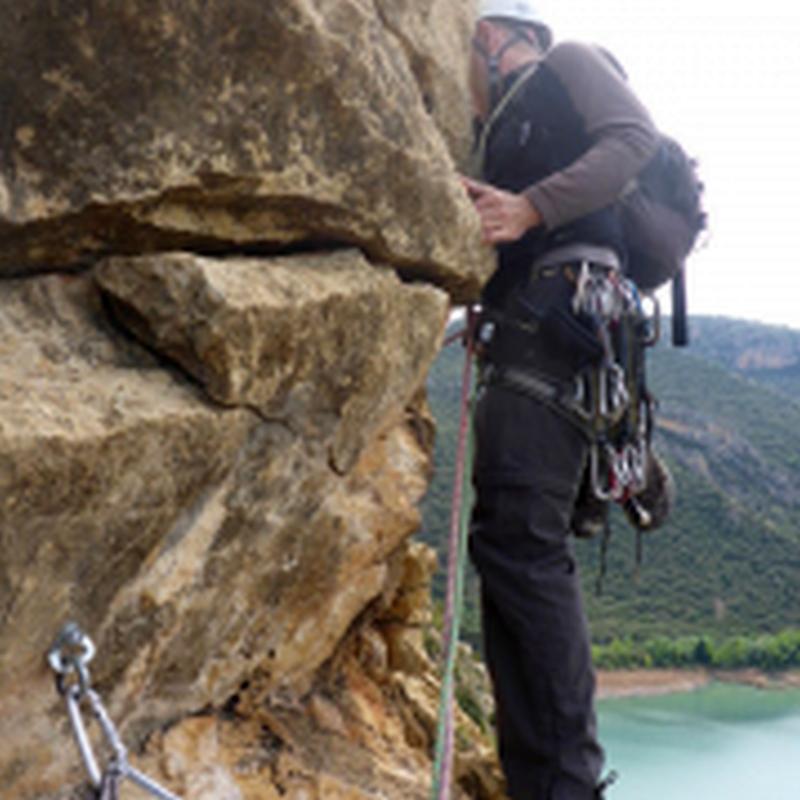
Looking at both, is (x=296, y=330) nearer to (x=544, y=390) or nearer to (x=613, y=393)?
(x=544, y=390)

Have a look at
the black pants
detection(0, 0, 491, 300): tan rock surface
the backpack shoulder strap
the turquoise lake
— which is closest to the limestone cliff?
detection(0, 0, 491, 300): tan rock surface

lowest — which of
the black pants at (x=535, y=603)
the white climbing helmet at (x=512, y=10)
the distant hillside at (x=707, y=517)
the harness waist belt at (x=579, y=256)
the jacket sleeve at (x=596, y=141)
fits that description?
the distant hillside at (x=707, y=517)

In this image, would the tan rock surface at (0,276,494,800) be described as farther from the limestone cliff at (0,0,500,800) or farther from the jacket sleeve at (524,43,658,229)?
the jacket sleeve at (524,43,658,229)

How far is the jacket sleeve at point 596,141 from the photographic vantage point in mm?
2684

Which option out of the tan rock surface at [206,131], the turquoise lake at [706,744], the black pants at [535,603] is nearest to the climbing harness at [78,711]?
the tan rock surface at [206,131]

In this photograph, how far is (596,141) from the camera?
2.78 metres

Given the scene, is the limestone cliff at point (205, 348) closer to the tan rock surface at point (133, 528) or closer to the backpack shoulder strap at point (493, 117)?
the tan rock surface at point (133, 528)

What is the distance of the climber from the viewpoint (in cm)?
260

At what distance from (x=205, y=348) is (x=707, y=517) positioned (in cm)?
3954

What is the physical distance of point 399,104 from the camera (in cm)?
240

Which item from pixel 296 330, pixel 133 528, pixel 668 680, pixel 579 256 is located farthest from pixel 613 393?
pixel 668 680

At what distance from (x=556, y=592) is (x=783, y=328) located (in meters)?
85.9

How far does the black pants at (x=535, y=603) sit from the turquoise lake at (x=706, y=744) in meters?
19.1

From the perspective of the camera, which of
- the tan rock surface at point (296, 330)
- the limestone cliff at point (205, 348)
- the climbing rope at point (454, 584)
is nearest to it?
the limestone cliff at point (205, 348)
